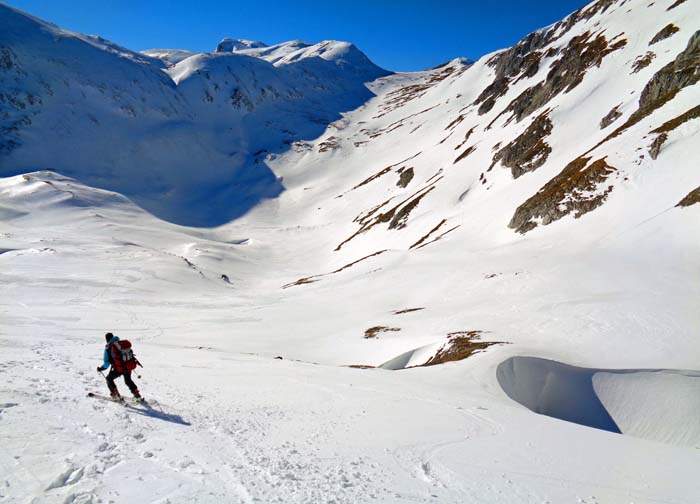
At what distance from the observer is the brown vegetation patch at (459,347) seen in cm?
1695

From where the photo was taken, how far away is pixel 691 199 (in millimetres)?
26828

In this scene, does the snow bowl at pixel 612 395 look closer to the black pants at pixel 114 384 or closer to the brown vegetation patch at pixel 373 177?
the black pants at pixel 114 384

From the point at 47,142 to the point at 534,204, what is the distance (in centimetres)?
13257

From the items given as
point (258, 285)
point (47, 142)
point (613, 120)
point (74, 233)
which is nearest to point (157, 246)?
point (74, 233)

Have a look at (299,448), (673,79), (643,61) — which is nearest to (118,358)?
(299,448)

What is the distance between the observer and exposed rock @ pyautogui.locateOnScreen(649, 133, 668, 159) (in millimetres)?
33656

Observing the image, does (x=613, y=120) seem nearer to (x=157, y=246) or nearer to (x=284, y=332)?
(x=284, y=332)

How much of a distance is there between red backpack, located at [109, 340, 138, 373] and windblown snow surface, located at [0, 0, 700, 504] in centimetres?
87

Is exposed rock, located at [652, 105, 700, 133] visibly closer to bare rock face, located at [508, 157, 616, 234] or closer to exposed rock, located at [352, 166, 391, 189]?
bare rock face, located at [508, 157, 616, 234]

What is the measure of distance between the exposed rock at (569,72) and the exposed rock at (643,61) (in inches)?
329

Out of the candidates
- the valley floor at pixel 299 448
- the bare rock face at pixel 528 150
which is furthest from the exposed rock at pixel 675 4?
the valley floor at pixel 299 448

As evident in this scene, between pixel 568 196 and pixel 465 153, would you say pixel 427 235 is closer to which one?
pixel 568 196

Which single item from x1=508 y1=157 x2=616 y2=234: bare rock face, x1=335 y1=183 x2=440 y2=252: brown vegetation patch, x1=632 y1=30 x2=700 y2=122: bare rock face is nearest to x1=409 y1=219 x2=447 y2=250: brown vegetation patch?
x1=335 y1=183 x2=440 y2=252: brown vegetation patch

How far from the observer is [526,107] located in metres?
74.2
